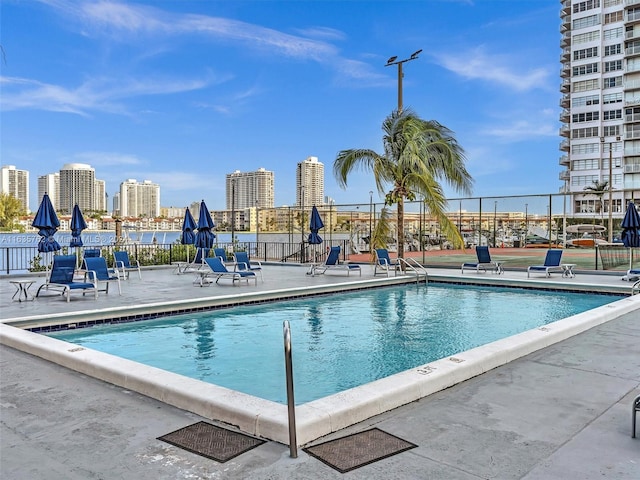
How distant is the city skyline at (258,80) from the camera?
1945 centimetres

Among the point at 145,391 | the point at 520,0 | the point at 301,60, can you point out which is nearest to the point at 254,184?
the point at 301,60

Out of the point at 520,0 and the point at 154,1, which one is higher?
the point at 520,0

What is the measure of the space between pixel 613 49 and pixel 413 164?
5909 centimetres

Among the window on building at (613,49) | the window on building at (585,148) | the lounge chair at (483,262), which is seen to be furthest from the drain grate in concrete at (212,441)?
the window on building at (613,49)

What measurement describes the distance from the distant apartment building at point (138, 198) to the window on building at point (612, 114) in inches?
2067

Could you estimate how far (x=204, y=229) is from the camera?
1551 cm

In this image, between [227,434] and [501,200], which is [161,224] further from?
[227,434]

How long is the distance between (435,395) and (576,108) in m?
68.8

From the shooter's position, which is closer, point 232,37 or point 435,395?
point 435,395

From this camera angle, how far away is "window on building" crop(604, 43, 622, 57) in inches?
2377

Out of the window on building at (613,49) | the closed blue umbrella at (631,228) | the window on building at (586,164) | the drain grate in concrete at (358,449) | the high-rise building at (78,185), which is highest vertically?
the window on building at (613,49)

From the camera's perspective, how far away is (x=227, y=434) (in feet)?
11.3

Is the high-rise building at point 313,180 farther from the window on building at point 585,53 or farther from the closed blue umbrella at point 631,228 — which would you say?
the window on building at point 585,53

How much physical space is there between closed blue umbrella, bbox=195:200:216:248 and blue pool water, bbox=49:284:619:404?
520cm
